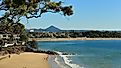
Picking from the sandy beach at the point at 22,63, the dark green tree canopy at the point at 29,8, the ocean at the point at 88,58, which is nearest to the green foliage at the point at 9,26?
the dark green tree canopy at the point at 29,8

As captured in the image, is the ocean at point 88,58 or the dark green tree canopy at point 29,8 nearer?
the dark green tree canopy at point 29,8

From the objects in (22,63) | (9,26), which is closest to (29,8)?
(9,26)

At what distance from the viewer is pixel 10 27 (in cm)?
1622

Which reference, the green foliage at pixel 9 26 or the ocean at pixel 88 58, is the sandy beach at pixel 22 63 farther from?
the green foliage at pixel 9 26

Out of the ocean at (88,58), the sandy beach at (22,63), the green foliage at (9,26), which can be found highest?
the green foliage at (9,26)

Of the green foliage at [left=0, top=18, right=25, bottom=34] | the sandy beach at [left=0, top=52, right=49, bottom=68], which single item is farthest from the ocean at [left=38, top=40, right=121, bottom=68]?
the green foliage at [left=0, top=18, right=25, bottom=34]

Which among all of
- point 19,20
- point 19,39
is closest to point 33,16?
point 19,20

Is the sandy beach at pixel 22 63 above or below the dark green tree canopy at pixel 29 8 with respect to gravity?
below

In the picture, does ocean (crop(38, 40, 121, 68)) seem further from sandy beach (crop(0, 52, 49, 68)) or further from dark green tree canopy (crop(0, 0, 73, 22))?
dark green tree canopy (crop(0, 0, 73, 22))

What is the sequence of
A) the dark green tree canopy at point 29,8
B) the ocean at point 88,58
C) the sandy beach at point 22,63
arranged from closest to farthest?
the dark green tree canopy at point 29,8 → the sandy beach at point 22,63 → the ocean at point 88,58

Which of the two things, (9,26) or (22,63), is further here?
(22,63)

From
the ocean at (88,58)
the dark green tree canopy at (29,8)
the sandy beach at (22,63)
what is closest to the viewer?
the dark green tree canopy at (29,8)

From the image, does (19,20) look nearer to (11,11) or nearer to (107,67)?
(11,11)

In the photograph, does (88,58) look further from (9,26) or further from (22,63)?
(9,26)
